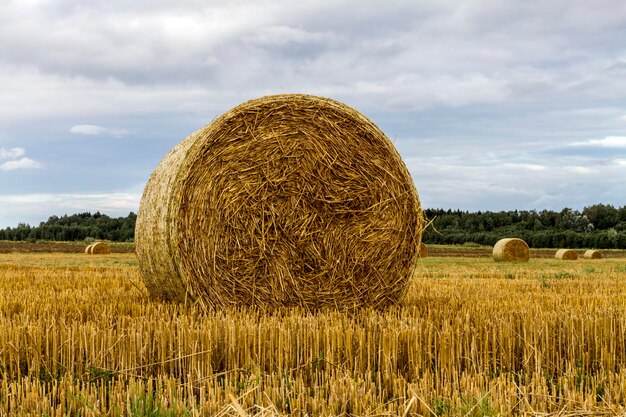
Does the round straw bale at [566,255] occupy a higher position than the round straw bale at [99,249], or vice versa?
the round straw bale at [99,249]

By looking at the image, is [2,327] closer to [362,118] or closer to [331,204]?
[331,204]

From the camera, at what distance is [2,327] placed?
4852mm

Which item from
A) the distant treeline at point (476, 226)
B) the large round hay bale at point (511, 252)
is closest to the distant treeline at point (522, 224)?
the distant treeline at point (476, 226)

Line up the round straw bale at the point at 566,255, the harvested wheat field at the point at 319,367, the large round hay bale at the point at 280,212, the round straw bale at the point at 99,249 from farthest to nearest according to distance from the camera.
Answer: the round straw bale at the point at 99,249 < the round straw bale at the point at 566,255 < the large round hay bale at the point at 280,212 < the harvested wheat field at the point at 319,367

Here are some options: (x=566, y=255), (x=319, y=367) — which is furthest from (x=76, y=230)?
(x=319, y=367)

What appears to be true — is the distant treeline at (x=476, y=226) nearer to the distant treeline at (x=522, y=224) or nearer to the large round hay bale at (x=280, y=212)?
the distant treeline at (x=522, y=224)

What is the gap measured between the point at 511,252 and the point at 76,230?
4269 centimetres

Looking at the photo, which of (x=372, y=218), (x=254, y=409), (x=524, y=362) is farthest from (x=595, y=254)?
(x=254, y=409)

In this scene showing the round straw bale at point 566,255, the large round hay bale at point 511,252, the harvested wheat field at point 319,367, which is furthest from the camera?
the round straw bale at point 566,255

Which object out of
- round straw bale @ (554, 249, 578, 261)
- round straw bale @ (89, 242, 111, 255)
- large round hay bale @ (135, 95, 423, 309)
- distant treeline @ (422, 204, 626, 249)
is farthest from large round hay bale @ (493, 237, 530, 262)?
distant treeline @ (422, 204, 626, 249)

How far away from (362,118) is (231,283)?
242 centimetres

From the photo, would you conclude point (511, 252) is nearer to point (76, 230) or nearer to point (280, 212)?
point (280, 212)

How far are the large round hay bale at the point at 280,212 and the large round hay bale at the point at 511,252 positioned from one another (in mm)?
16586

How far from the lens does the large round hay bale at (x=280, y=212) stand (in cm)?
685
